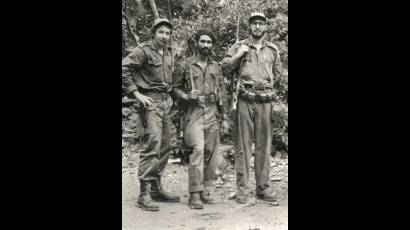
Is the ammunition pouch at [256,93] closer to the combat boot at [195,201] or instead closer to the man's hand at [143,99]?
the man's hand at [143,99]

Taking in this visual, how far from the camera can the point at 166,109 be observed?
241 inches

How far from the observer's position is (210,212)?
19.2 ft

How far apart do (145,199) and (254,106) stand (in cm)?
172

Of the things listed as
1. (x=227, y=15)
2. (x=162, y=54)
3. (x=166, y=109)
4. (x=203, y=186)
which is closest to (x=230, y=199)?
(x=203, y=186)

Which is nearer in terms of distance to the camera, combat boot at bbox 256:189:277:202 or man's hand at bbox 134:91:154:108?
man's hand at bbox 134:91:154:108

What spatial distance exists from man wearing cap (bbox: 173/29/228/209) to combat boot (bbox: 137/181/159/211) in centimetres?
47

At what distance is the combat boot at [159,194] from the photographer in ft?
20.5

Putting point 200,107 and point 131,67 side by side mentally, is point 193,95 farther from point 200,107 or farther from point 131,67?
point 131,67

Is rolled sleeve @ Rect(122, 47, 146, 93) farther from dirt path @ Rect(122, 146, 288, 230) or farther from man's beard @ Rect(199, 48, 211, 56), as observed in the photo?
dirt path @ Rect(122, 146, 288, 230)

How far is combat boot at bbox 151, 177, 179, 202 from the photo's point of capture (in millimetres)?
6238

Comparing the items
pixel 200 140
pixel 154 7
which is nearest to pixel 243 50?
pixel 200 140

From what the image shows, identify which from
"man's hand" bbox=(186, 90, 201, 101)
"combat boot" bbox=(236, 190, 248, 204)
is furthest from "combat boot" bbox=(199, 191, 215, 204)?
"man's hand" bbox=(186, 90, 201, 101)

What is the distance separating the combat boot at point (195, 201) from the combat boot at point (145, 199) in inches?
16.1
